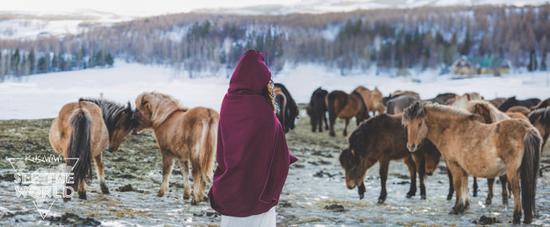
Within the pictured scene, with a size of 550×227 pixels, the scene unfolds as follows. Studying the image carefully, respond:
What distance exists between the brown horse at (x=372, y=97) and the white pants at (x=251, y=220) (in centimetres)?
1018

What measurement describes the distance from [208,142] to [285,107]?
6246 millimetres

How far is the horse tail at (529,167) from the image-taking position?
5.50 meters

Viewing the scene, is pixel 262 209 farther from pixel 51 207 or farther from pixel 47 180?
pixel 47 180

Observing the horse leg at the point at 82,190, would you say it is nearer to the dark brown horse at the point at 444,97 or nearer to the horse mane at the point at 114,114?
the horse mane at the point at 114,114

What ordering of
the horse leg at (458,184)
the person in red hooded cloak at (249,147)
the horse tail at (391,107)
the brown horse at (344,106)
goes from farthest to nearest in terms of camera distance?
the brown horse at (344,106), the horse tail at (391,107), the horse leg at (458,184), the person in red hooded cloak at (249,147)

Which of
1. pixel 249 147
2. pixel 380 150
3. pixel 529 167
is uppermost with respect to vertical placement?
pixel 249 147

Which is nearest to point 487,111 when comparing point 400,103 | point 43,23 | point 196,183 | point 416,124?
point 416,124

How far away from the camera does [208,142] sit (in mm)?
6391

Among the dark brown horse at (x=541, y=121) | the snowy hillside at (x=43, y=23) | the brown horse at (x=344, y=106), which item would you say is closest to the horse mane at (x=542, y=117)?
the dark brown horse at (x=541, y=121)

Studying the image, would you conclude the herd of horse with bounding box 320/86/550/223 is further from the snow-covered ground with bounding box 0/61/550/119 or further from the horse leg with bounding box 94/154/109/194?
the horse leg with bounding box 94/154/109/194

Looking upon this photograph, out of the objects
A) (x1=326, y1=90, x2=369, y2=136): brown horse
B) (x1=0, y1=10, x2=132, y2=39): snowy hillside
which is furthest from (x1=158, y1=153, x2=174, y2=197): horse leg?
(x1=326, y1=90, x2=369, y2=136): brown horse

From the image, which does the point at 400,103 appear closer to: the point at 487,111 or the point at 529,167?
the point at 487,111

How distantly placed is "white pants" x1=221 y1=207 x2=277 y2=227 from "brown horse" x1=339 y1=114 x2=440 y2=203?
4.32 metres

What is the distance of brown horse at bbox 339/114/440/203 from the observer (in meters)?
7.36
